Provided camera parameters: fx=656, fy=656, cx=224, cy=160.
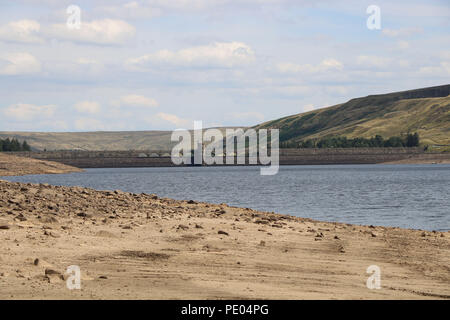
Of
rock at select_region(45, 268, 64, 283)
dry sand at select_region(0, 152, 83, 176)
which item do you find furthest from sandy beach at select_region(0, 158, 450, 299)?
dry sand at select_region(0, 152, 83, 176)

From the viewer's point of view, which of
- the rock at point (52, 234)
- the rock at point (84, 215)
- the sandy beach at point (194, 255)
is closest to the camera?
the sandy beach at point (194, 255)

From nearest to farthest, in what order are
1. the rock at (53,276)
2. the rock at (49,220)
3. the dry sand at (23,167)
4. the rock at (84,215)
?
the rock at (53,276)
the rock at (49,220)
the rock at (84,215)
the dry sand at (23,167)

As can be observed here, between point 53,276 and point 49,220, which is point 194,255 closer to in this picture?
point 53,276

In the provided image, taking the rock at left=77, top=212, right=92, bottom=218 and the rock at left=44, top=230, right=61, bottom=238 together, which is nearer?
the rock at left=44, top=230, right=61, bottom=238

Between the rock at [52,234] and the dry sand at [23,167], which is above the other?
the rock at [52,234]

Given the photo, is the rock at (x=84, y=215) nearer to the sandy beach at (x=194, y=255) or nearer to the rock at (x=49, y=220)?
the sandy beach at (x=194, y=255)

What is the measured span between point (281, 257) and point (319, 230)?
24.7ft

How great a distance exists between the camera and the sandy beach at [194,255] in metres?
15.1

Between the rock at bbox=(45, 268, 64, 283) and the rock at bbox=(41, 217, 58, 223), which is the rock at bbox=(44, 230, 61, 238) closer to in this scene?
the rock at bbox=(41, 217, 58, 223)

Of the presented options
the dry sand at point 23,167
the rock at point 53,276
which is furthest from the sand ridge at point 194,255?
the dry sand at point 23,167

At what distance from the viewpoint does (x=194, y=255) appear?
63.3ft

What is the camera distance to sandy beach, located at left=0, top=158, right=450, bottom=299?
15125 millimetres
